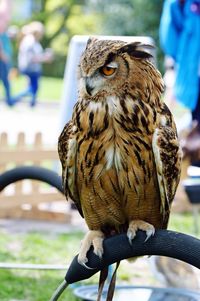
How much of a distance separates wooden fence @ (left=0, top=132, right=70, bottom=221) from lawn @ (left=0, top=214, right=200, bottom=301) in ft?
1.50

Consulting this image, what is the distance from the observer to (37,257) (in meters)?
5.89

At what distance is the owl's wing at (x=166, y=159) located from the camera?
2.91 m

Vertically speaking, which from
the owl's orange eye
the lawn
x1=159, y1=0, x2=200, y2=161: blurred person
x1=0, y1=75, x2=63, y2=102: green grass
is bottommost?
x1=0, y1=75, x2=63, y2=102: green grass

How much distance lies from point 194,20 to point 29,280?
126 inches

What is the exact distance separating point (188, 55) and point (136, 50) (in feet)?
15.8

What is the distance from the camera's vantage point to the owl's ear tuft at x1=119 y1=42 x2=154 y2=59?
105 inches

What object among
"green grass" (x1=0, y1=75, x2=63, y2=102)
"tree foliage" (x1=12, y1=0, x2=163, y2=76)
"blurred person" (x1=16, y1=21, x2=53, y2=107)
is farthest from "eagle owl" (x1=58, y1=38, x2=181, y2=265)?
"tree foliage" (x1=12, y1=0, x2=163, y2=76)

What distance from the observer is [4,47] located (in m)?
16.6

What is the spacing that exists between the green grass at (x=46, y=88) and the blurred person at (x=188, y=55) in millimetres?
13313

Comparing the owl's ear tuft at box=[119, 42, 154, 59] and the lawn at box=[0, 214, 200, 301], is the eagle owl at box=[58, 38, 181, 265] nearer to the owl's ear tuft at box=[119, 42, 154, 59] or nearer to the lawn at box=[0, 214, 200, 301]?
the owl's ear tuft at box=[119, 42, 154, 59]

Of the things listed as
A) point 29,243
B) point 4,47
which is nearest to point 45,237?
point 29,243

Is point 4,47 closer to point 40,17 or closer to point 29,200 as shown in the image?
point 29,200

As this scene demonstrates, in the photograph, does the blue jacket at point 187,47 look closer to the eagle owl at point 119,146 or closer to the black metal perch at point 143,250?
the eagle owl at point 119,146

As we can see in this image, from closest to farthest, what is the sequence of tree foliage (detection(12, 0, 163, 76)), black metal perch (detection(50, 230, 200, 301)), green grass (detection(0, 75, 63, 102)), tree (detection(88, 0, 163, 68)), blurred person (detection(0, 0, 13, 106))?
black metal perch (detection(50, 230, 200, 301)) < blurred person (detection(0, 0, 13, 106)) < tree (detection(88, 0, 163, 68)) < green grass (detection(0, 75, 63, 102)) < tree foliage (detection(12, 0, 163, 76))
